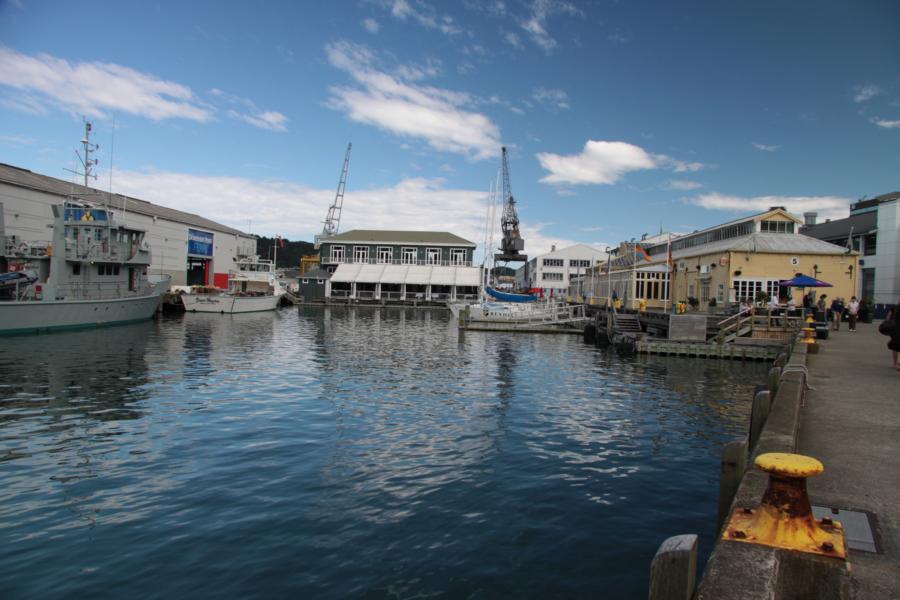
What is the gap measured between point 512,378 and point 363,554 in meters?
14.2

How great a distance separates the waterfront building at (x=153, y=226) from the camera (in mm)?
48375

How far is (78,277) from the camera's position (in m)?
36.7

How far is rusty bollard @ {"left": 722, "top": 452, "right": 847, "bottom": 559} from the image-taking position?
3887 mm

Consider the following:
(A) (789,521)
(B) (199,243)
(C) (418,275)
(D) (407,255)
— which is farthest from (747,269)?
(B) (199,243)

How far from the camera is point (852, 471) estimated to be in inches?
255

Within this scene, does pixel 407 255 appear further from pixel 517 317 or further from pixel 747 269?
pixel 747 269

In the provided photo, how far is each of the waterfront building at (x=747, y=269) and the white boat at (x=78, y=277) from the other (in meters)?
37.3

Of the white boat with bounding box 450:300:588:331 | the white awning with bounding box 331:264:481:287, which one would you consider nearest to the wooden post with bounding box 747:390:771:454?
the white boat with bounding box 450:300:588:331

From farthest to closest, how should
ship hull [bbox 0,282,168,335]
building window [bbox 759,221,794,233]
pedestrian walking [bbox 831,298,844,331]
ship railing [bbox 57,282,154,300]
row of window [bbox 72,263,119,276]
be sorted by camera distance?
building window [bbox 759,221,794,233] < row of window [bbox 72,263,119,276] < ship railing [bbox 57,282,154,300] < ship hull [bbox 0,282,168,335] < pedestrian walking [bbox 831,298,844,331]

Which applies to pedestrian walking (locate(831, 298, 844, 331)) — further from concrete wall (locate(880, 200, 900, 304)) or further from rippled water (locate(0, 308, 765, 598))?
concrete wall (locate(880, 200, 900, 304))

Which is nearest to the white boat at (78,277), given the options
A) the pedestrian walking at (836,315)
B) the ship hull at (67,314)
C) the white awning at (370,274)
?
the ship hull at (67,314)

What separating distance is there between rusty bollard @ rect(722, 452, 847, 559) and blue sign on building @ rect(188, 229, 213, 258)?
77755 millimetres

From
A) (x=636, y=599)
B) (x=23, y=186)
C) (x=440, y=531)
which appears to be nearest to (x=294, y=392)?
(x=440, y=531)

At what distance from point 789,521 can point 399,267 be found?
78.0 metres
